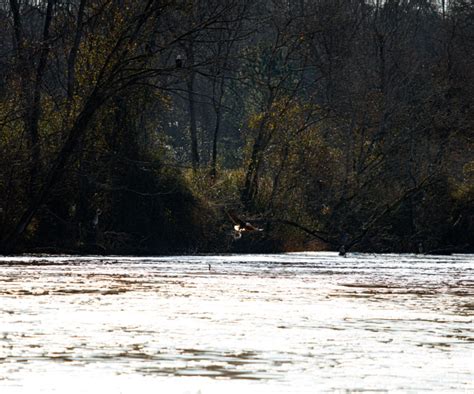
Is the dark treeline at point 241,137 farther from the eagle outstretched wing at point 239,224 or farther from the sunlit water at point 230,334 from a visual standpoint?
the sunlit water at point 230,334

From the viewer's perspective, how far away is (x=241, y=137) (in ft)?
123

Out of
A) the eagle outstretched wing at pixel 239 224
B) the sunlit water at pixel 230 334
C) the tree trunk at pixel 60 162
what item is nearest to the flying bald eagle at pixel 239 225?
the eagle outstretched wing at pixel 239 224

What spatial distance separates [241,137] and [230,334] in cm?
2842

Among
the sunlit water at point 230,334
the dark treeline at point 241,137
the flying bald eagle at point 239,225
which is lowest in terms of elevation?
the sunlit water at point 230,334

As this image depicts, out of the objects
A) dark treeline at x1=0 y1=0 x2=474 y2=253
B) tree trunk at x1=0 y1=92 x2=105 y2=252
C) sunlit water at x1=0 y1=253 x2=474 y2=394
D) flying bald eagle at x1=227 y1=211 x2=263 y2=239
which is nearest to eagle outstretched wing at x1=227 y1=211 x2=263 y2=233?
flying bald eagle at x1=227 y1=211 x2=263 y2=239

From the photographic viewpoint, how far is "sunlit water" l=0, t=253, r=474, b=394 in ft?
22.0

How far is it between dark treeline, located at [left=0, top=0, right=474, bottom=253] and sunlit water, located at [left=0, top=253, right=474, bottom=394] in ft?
20.6

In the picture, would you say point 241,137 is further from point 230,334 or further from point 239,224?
point 230,334

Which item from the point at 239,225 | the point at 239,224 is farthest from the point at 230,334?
the point at 239,224

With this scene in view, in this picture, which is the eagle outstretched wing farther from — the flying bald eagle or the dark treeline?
the dark treeline

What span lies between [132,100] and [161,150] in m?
1.47

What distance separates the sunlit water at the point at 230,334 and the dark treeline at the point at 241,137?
6269 millimetres

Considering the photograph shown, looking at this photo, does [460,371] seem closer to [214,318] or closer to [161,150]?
[214,318]

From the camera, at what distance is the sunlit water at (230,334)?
6695 millimetres
